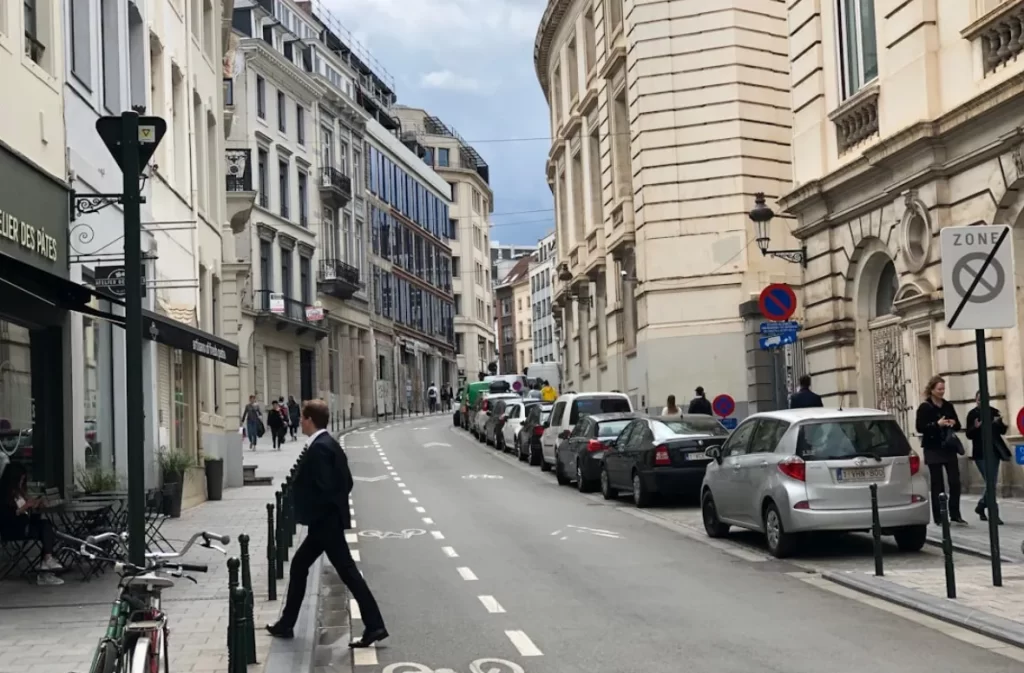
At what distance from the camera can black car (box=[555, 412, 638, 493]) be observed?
25734 millimetres

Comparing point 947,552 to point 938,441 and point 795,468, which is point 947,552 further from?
point 938,441

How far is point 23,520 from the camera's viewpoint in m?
13.4

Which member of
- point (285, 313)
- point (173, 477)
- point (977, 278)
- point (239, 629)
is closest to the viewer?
point (239, 629)

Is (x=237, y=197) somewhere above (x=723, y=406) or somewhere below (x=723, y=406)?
above

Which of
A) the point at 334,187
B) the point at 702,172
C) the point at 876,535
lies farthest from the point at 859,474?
the point at 334,187

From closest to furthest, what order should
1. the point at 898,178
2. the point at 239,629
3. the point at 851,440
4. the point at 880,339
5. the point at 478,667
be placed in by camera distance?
the point at 239,629
the point at 478,667
the point at 851,440
the point at 898,178
the point at 880,339

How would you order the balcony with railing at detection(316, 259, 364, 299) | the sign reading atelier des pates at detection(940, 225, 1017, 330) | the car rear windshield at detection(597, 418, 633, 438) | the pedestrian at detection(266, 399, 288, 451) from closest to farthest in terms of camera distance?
the sign reading atelier des pates at detection(940, 225, 1017, 330) < the car rear windshield at detection(597, 418, 633, 438) < the pedestrian at detection(266, 399, 288, 451) < the balcony with railing at detection(316, 259, 364, 299)

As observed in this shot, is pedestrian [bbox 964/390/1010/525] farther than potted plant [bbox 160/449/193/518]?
No

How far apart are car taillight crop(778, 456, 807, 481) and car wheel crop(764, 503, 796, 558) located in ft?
1.53

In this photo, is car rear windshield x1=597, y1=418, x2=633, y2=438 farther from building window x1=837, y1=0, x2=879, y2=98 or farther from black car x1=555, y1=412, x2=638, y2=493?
building window x1=837, y1=0, x2=879, y2=98

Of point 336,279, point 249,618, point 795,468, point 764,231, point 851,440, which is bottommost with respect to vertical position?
point 249,618

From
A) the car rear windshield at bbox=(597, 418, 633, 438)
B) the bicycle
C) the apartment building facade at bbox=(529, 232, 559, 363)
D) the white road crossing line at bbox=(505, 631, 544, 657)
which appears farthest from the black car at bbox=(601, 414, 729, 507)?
the apartment building facade at bbox=(529, 232, 559, 363)

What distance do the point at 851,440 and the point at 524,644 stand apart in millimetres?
5947

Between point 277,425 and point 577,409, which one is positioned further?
point 277,425
